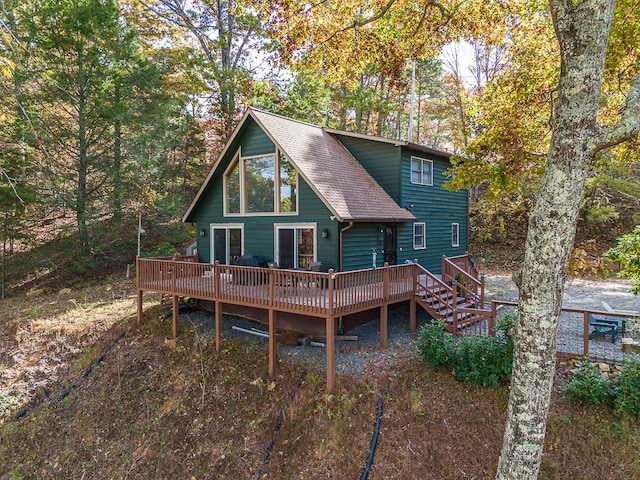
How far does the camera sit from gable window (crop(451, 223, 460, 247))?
15.5 metres

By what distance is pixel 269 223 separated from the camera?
11.6 meters

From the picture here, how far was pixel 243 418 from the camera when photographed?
7.77 m

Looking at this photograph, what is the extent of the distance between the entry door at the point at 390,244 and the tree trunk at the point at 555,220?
7281mm

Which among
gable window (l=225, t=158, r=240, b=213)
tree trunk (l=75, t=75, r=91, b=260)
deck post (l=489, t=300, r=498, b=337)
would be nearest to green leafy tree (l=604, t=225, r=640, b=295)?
deck post (l=489, t=300, r=498, b=337)

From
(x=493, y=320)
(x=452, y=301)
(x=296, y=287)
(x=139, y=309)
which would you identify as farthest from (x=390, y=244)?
(x=139, y=309)

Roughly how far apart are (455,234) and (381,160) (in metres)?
→ 5.24

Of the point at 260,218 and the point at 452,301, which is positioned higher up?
the point at 260,218

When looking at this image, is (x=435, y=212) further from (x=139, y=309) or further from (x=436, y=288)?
(x=139, y=309)

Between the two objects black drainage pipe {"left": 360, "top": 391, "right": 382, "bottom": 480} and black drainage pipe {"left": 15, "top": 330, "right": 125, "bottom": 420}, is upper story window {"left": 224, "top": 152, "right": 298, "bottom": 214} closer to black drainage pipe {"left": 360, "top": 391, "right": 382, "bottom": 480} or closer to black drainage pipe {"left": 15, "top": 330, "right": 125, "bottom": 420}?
black drainage pipe {"left": 15, "top": 330, "right": 125, "bottom": 420}

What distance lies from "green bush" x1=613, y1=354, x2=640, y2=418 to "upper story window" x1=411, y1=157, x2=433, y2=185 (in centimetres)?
819

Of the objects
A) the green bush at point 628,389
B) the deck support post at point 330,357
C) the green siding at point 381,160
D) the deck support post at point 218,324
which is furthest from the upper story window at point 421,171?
the green bush at point 628,389

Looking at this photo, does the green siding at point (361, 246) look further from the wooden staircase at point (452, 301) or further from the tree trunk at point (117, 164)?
the tree trunk at point (117, 164)

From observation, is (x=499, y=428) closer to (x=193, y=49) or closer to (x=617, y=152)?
(x=617, y=152)

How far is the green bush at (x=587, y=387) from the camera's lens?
637cm
